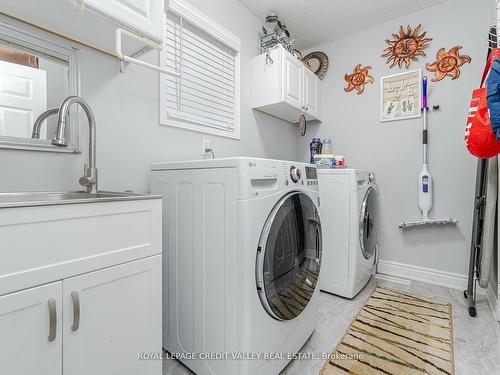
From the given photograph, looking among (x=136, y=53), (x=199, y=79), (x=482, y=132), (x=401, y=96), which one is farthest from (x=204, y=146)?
(x=401, y=96)

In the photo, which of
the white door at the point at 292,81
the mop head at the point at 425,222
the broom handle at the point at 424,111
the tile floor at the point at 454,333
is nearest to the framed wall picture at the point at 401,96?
the broom handle at the point at 424,111

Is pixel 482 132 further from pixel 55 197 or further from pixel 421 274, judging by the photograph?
pixel 55 197

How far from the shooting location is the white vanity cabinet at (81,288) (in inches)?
27.1

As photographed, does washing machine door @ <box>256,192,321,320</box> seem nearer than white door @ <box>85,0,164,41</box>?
No

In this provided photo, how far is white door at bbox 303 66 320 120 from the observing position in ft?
8.60

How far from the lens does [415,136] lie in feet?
8.09

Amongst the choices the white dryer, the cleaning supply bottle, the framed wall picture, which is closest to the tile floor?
the white dryer

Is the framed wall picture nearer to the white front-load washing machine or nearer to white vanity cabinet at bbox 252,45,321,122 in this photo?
white vanity cabinet at bbox 252,45,321,122

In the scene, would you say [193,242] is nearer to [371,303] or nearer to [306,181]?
[306,181]

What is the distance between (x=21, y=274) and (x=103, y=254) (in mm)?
215

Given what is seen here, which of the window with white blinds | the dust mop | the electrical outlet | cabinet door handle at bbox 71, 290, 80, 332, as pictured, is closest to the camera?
cabinet door handle at bbox 71, 290, 80, 332

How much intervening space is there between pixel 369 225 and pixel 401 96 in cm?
136

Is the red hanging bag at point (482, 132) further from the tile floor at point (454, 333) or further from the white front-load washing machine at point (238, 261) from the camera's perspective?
the tile floor at point (454, 333)

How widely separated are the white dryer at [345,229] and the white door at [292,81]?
0.76m
